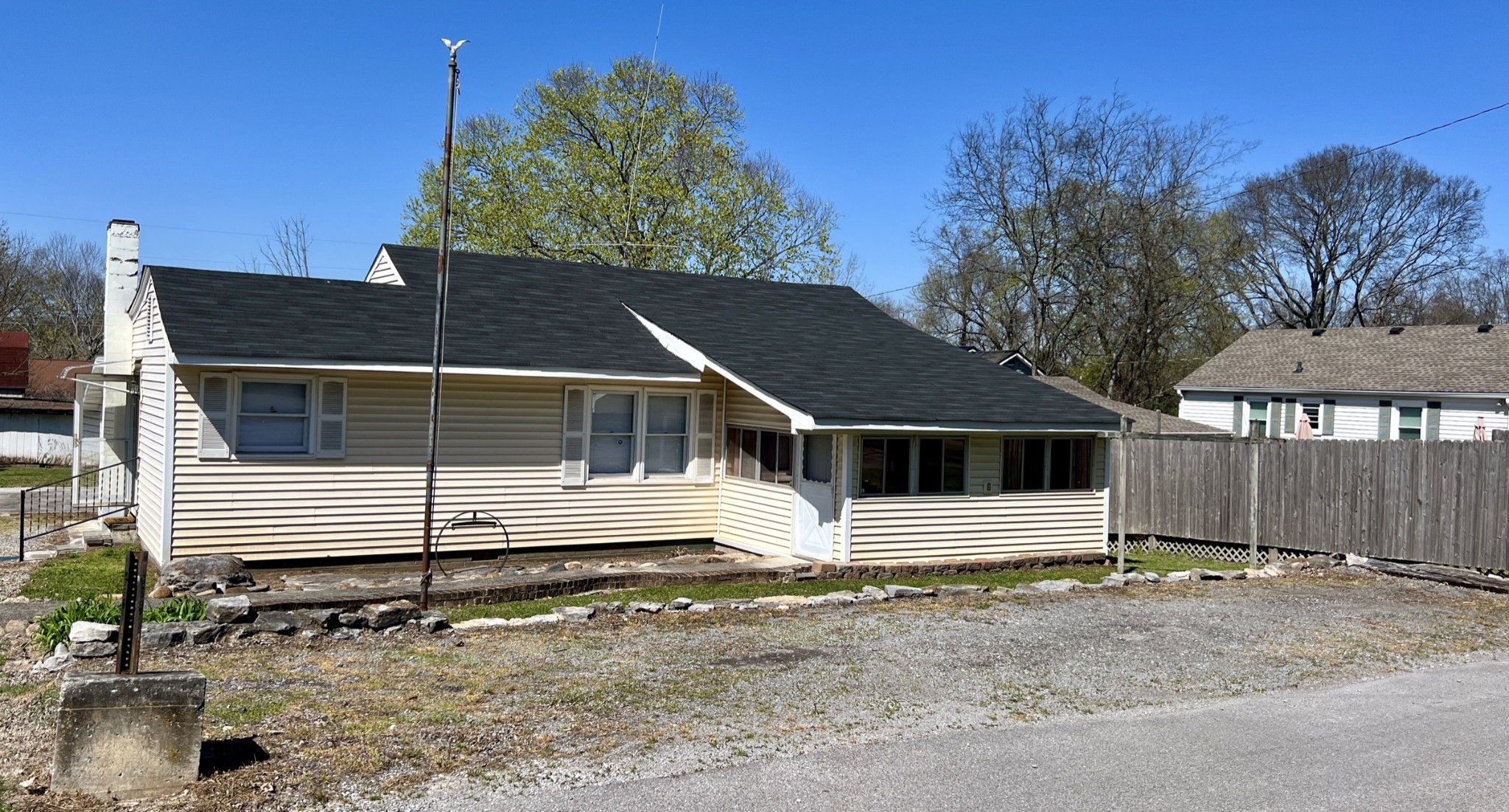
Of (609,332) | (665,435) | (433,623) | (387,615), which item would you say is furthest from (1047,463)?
(387,615)

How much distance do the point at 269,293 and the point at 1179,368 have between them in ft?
132

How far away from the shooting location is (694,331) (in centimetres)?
1781

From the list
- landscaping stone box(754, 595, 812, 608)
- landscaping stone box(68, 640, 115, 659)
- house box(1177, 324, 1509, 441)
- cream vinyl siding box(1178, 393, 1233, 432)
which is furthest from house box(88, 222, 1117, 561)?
cream vinyl siding box(1178, 393, 1233, 432)

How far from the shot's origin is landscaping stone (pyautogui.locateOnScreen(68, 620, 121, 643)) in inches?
355

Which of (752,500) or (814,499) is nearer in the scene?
Result: (814,499)

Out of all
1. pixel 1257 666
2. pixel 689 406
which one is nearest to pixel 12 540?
pixel 689 406

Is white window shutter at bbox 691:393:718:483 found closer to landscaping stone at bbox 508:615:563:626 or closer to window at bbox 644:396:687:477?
window at bbox 644:396:687:477

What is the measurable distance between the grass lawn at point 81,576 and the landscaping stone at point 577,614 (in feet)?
14.3

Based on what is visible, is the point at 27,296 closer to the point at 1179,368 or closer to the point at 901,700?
the point at 1179,368

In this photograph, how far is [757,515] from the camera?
56.1ft

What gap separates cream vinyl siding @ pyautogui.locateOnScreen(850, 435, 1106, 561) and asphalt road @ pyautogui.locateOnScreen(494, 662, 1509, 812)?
25.1ft

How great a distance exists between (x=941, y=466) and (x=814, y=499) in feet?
6.30

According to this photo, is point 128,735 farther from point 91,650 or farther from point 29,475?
point 29,475

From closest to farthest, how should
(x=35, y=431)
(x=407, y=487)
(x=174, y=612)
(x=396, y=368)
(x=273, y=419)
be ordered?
(x=174, y=612) < (x=396, y=368) < (x=273, y=419) < (x=407, y=487) < (x=35, y=431)
